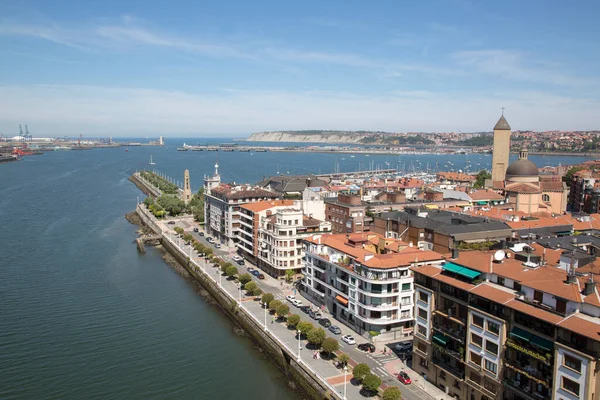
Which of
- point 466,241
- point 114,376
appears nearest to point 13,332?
point 114,376

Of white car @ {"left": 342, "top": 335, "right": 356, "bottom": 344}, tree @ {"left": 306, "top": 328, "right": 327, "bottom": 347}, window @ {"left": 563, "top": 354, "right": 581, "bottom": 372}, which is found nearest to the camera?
window @ {"left": 563, "top": 354, "right": 581, "bottom": 372}

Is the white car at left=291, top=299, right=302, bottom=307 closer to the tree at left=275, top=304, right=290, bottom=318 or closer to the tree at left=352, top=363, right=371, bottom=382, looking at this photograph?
the tree at left=275, top=304, right=290, bottom=318

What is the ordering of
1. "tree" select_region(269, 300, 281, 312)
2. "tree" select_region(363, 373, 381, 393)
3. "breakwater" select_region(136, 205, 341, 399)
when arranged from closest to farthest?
"tree" select_region(363, 373, 381, 393) → "breakwater" select_region(136, 205, 341, 399) → "tree" select_region(269, 300, 281, 312)

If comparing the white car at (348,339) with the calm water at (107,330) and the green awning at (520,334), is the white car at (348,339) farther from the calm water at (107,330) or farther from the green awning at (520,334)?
the green awning at (520,334)

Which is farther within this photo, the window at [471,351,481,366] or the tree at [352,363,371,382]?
the tree at [352,363,371,382]

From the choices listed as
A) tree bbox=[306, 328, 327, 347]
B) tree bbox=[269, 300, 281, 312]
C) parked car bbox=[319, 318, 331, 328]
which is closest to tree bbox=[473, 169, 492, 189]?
parked car bbox=[319, 318, 331, 328]

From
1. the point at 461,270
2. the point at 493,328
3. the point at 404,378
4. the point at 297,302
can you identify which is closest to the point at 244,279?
the point at 297,302

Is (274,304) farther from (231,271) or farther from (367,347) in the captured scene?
(231,271)
